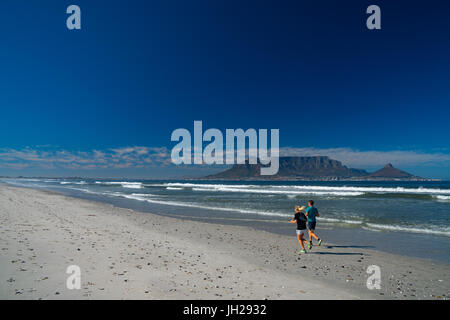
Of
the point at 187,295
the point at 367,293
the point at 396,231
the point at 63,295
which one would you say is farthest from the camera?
the point at 396,231

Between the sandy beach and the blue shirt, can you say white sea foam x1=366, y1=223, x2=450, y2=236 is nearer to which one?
the sandy beach

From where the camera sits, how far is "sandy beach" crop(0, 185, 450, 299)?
199 inches

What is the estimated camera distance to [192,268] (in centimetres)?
664

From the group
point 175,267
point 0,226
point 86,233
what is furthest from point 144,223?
point 175,267

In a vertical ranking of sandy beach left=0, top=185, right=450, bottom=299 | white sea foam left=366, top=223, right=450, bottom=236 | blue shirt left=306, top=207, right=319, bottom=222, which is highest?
blue shirt left=306, top=207, right=319, bottom=222

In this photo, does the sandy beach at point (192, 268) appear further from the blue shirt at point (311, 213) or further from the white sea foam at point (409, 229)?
the white sea foam at point (409, 229)

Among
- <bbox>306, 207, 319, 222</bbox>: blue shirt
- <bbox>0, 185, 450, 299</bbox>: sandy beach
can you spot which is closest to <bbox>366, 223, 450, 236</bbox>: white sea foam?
<bbox>0, 185, 450, 299</bbox>: sandy beach

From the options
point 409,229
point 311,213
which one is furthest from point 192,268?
point 409,229

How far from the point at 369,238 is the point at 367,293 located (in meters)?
6.61

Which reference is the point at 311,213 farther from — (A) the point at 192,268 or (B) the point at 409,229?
(B) the point at 409,229

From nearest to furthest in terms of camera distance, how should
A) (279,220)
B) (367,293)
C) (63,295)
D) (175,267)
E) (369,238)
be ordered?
1. (63,295)
2. (367,293)
3. (175,267)
4. (369,238)
5. (279,220)

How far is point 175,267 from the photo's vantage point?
261 inches
